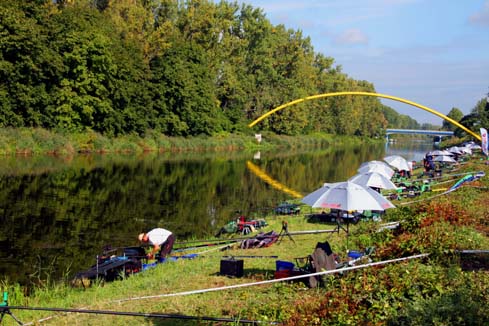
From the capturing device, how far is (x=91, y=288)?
10250 millimetres

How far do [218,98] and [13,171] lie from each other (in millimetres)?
45784

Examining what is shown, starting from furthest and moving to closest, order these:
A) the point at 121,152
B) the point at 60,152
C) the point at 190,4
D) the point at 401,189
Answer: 1. the point at 190,4
2. the point at 121,152
3. the point at 60,152
4. the point at 401,189

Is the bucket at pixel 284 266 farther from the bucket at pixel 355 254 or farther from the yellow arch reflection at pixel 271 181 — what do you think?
the yellow arch reflection at pixel 271 181

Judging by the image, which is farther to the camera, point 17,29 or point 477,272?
point 17,29

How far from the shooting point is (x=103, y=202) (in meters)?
22.4

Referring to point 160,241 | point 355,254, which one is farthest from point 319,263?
point 160,241

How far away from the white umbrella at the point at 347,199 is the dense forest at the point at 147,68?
1418 inches

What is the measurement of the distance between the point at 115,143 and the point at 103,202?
3021 centimetres

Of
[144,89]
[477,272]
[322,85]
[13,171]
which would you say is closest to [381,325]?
[477,272]

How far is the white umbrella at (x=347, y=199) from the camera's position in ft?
37.6

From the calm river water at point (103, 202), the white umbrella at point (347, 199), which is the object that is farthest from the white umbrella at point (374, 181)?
the calm river water at point (103, 202)

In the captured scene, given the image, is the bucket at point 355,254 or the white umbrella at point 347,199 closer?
the bucket at point 355,254

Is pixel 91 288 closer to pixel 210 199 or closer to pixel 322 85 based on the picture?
pixel 210 199

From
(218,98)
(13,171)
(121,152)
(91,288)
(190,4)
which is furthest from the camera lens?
(218,98)
